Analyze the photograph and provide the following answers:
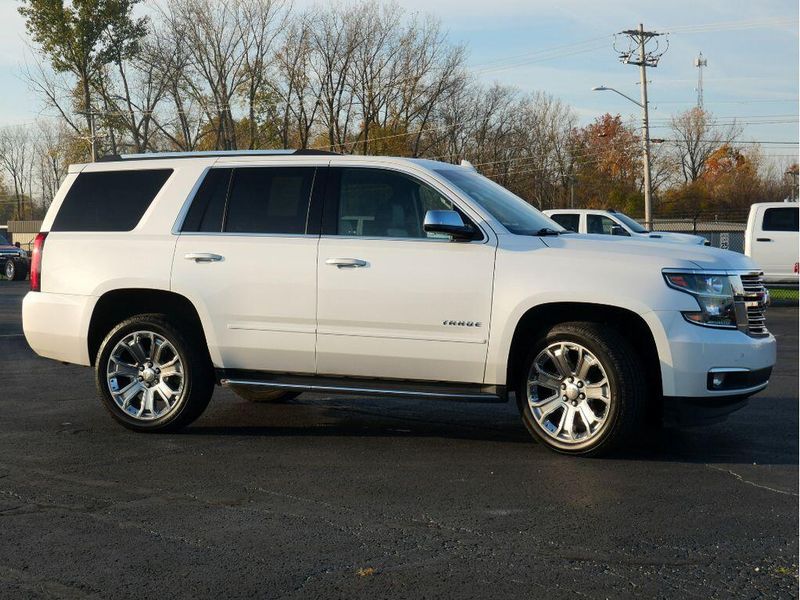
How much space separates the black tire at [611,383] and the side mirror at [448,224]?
2.72 feet

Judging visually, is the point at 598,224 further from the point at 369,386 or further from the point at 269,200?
the point at 369,386

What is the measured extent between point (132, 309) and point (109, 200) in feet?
2.74

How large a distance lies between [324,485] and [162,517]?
1038 millimetres

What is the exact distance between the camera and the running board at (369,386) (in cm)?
690

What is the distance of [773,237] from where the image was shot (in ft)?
71.1

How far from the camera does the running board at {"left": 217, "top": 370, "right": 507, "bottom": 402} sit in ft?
22.6

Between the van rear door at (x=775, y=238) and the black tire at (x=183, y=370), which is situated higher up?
the van rear door at (x=775, y=238)

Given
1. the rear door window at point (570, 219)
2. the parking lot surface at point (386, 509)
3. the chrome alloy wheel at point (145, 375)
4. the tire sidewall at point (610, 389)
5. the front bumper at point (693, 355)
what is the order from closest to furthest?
the parking lot surface at point (386, 509)
the front bumper at point (693, 355)
the tire sidewall at point (610, 389)
the chrome alloy wheel at point (145, 375)
the rear door window at point (570, 219)

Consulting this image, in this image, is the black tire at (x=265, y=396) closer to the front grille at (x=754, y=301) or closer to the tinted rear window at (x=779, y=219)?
the front grille at (x=754, y=301)

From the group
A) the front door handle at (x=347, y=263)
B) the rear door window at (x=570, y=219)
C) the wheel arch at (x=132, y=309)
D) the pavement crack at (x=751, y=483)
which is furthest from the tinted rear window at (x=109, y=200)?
the rear door window at (x=570, y=219)

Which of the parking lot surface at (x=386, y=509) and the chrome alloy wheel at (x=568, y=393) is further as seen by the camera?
the chrome alloy wheel at (x=568, y=393)

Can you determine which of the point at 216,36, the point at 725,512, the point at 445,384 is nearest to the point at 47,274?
the point at 445,384

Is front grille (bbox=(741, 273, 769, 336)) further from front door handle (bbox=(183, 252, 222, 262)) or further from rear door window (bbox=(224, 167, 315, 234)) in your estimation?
front door handle (bbox=(183, 252, 222, 262))

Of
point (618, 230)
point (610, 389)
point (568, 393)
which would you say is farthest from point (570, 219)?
point (610, 389)
